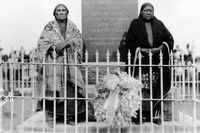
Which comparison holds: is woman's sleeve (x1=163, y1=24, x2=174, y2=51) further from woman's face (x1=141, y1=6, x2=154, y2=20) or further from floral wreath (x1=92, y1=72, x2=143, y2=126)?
floral wreath (x1=92, y1=72, x2=143, y2=126)

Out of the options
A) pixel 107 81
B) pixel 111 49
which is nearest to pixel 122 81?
pixel 107 81

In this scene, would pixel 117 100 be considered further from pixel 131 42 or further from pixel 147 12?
pixel 147 12

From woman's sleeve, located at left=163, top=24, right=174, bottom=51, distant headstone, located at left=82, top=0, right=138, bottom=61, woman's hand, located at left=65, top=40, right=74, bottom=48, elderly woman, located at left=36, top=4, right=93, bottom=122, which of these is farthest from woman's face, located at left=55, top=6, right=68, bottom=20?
woman's sleeve, located at left=163, top=24, right=174, bottom=51

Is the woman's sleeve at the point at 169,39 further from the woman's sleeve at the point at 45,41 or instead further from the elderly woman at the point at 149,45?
the woman's sleeve at the point at 45,41

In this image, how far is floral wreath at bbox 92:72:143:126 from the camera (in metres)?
6.01

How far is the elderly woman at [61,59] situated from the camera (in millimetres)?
7062

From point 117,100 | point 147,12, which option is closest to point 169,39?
point 147,12

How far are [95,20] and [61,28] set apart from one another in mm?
761

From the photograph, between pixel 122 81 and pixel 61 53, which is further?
pixel 61 53

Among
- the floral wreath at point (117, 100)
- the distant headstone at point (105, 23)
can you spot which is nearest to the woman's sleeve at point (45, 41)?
the distant headstone at point (105, 23)

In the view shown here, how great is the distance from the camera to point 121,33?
7.88m

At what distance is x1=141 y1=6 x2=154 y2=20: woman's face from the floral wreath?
162 cm

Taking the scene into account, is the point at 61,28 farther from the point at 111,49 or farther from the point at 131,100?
the point at 131,100

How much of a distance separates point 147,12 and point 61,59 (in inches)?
65.4
